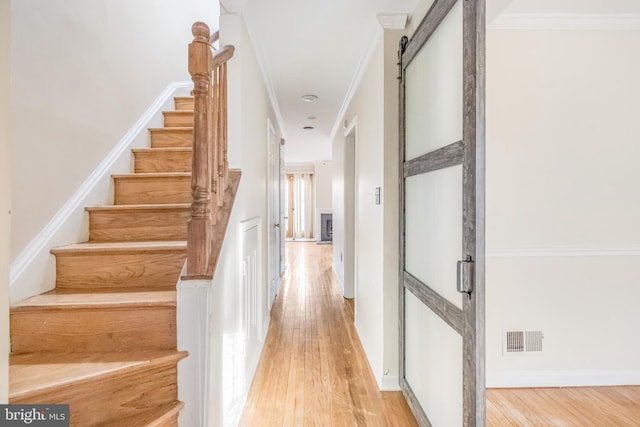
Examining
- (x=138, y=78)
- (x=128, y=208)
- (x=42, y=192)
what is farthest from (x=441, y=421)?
(x=138, y=78)

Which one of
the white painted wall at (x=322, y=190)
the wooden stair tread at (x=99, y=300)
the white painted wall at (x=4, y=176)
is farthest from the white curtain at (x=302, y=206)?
the white painted wall at (x=4, y=176)

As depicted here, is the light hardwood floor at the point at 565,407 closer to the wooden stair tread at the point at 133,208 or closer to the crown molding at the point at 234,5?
the wooden stair tread at the point at 133,208

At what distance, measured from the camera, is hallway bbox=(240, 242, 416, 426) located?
1789 millimetres

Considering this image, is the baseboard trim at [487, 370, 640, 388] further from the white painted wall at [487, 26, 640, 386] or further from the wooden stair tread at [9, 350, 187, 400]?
the wooden stair tread at [9, 350, 187, 400]

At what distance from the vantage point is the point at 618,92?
81.8 inches

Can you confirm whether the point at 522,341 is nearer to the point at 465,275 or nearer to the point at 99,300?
the point at 465,275

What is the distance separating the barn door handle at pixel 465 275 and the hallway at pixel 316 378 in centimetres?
107

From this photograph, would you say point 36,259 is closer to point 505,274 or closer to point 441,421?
point 441,421

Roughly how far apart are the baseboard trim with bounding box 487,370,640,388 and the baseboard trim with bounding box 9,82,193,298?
2720 millimetres

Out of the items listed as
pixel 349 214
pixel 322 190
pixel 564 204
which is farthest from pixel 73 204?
pixel 322 190

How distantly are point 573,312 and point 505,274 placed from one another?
53cm

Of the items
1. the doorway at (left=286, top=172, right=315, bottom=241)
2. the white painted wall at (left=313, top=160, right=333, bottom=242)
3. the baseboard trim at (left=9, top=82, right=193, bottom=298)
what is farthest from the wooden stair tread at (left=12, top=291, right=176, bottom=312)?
the doorway at (left=286, top=172, right=315, bottom=241)

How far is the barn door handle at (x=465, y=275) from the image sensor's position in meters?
1.13

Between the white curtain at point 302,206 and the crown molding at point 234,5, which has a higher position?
the crown molding at point 234,5
